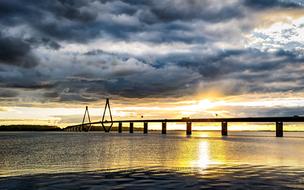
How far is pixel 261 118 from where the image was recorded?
194000mm

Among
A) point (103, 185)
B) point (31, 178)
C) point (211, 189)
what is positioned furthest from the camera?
point (31, 178)

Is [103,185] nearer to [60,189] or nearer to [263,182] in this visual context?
[60,189]

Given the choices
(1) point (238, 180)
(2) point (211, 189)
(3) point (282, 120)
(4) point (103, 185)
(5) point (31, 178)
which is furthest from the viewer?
(3) point (282, 120)

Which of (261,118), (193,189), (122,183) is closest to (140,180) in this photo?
(122,183)

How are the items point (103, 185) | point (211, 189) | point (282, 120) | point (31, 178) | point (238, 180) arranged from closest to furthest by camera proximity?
1. point (211, 189)
2. point (103, 185)
3. point (238, 180)
4. point (31, 178)
5. point (282, 120)

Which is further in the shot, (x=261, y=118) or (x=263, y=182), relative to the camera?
(x=261, y=118)

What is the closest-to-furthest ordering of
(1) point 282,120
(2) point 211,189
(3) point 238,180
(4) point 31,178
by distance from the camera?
1. (2) point 211,189
2. (3) point 238,180
3. (4) point 31,178
4. (1) point 282,120

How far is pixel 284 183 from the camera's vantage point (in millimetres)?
28406

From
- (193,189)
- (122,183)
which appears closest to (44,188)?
(122,183)

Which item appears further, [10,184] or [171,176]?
[171,176]

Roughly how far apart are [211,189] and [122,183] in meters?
6.60

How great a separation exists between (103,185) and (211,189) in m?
7.39

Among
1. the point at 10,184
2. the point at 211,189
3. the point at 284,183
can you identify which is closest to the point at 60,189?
the point at 10,184

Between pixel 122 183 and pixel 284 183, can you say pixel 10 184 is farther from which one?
pixel 284 183
